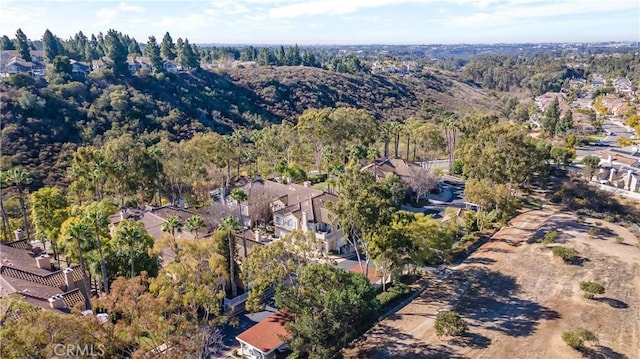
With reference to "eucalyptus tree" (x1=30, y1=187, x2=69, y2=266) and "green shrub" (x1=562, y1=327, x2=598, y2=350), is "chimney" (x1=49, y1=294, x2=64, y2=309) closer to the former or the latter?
"eucalyptus tree" (x1=30, y1=187, x2=69, y2=266)

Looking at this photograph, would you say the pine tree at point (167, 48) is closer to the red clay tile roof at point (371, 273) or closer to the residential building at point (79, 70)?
the residential building at point (79, 70)

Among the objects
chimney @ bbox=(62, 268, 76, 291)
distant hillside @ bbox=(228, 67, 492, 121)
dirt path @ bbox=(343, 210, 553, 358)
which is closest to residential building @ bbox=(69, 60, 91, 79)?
distant hillside @ bbox=(228, 67, 492, 121)

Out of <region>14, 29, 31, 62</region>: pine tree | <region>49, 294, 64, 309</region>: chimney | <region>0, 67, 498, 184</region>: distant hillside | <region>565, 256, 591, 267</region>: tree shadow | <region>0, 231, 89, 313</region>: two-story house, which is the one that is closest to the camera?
<region>49, 294, 64, 309</region>: chimney

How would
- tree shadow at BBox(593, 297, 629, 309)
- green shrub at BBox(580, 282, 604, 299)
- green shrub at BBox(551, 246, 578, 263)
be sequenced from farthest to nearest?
1. green shrub at BBox(551, 246, 578, 263)
2. green shrub at BBox(580, 282, 604, 299)
3. tree shadow at BBox(593, 297, 629, 309)

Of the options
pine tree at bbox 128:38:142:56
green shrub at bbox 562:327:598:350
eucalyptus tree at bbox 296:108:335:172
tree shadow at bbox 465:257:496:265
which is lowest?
tree shadow at bbox 465:257:496:265

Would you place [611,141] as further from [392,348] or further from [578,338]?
[392,348]

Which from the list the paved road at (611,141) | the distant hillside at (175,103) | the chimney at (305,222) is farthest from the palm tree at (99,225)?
the paved road at (611,141)
